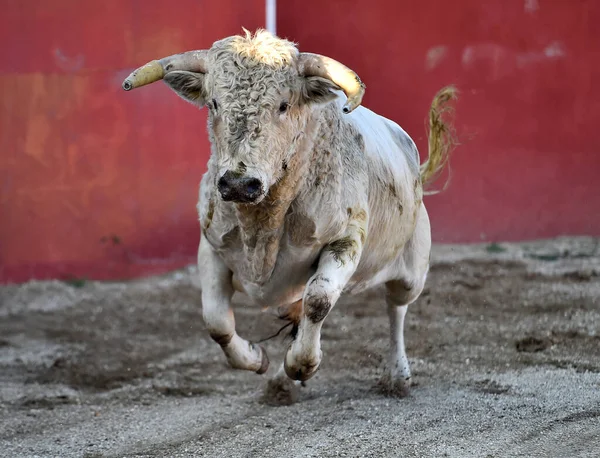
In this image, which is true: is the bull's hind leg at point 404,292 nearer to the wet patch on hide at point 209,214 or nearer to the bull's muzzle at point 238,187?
the wet patch on hide at point 209,214

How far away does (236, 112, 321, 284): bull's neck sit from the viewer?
4.33 meters

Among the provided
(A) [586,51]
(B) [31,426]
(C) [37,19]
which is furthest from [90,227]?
(A) [586,51]

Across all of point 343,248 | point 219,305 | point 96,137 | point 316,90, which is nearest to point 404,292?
point 343,248

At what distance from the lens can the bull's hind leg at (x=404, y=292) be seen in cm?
554

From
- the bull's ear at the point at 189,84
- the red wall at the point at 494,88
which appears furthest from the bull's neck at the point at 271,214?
the red wall at the point at 494,88

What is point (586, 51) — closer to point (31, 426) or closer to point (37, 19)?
point (37, 19)

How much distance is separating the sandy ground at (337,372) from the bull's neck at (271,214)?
819 millimetres

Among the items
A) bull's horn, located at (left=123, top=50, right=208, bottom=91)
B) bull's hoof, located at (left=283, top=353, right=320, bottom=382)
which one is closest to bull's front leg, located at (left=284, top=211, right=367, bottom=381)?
bull's hoof, located at (left=283, top=353, right=320, bottom=382)

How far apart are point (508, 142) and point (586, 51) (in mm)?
1074

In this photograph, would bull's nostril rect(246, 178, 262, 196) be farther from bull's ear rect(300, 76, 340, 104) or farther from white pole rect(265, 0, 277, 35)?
white pole rect(265, 0, 277, 35)

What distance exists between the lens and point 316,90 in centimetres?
429

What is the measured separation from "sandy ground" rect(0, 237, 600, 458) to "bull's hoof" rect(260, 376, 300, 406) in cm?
7

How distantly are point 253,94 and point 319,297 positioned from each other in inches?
35.4

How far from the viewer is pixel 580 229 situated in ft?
30.6
